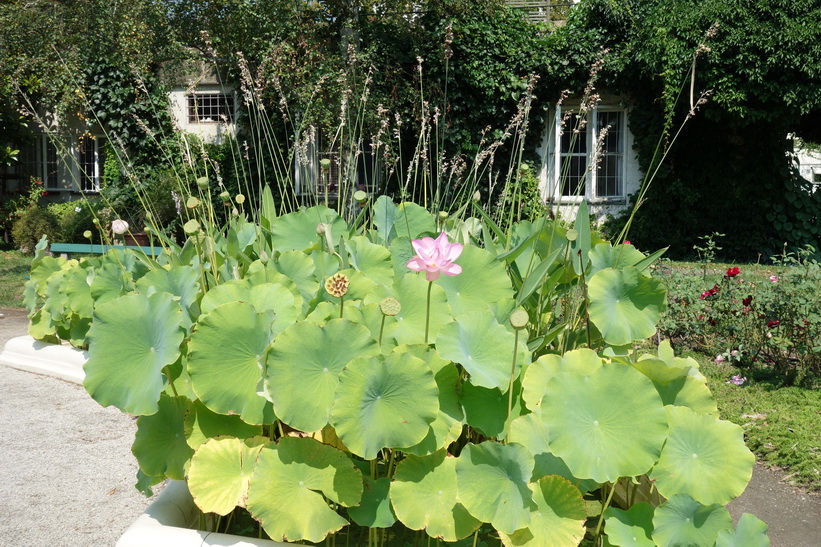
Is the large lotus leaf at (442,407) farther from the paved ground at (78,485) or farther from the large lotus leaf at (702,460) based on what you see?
the paved ground at (78,485)

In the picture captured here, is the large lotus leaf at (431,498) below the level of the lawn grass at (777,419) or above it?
above

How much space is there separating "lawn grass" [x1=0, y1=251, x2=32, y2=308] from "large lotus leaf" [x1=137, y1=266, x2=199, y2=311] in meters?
4.36

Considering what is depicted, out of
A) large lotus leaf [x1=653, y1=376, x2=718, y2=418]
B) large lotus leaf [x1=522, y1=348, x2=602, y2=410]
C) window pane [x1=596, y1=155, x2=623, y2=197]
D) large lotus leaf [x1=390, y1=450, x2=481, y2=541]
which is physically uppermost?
window pane [x1=596, y1=155, x2=623, y2=197]

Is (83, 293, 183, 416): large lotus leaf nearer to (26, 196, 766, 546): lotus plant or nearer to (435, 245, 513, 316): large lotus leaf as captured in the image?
(26, 196, 766, 546): lotus plant

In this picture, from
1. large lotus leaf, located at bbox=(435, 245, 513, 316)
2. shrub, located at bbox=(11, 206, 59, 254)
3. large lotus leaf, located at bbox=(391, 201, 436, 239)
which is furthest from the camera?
shrub, located at bbox=(11, 206, 59, 254)

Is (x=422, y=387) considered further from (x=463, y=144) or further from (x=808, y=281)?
(x=463, y=144)

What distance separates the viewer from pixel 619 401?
3.94 ft

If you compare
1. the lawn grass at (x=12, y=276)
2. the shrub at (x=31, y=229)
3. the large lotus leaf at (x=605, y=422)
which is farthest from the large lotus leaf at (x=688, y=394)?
the shrub at (x=31, y=229)

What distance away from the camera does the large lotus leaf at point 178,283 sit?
160cm

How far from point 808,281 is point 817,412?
917 millimetres

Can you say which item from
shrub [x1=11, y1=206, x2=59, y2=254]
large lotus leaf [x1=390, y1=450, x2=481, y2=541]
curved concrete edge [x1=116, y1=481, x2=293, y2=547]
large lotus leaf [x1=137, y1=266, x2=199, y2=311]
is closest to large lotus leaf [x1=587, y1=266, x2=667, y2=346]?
large lotus leaf [x1=390, y1=450, x2=481, y2=541]

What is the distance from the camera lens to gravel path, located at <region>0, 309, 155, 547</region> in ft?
6.63

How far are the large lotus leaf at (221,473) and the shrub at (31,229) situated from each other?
37.8 ft

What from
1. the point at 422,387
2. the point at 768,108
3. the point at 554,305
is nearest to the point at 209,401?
the point at 422,387
